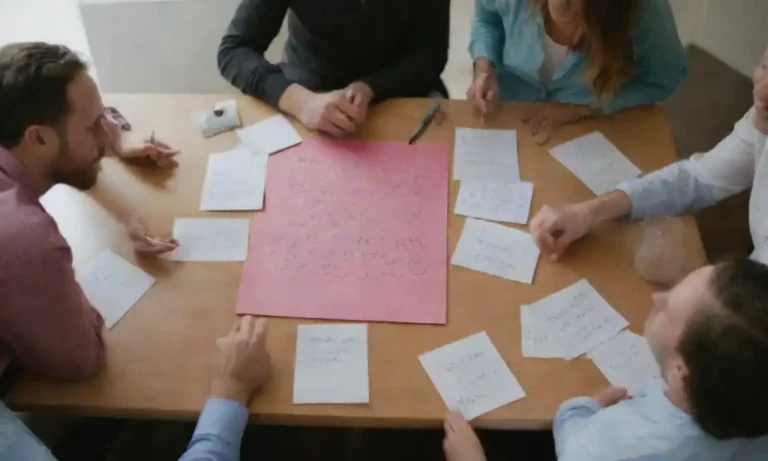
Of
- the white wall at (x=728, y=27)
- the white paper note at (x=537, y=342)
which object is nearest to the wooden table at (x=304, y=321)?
the white paper note at (x=537, y=342)

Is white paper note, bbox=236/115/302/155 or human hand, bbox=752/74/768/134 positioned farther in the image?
white paper note, bbox=236/115/302/155

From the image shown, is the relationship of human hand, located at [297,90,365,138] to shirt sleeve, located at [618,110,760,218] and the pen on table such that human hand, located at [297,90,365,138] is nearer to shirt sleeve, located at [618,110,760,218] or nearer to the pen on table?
the pen on table

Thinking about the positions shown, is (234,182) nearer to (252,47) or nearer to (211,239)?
(211,239)

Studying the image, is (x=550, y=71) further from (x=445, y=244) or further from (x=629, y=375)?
(x=629, y=375)

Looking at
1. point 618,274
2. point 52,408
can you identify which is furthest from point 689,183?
point 52,408

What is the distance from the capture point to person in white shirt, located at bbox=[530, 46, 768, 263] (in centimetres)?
128

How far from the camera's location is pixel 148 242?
4.24 feet

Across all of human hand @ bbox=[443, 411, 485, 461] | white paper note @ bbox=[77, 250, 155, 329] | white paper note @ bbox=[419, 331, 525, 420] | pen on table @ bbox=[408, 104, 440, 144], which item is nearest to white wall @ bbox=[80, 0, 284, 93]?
pen on table @ bbox=[408, 104, 440, 144]

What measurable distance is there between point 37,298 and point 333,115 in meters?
0.69

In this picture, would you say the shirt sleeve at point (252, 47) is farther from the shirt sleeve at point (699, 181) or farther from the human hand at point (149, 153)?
the shirt sleeve at point (699, 181)

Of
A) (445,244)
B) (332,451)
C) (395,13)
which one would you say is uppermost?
(395,13)

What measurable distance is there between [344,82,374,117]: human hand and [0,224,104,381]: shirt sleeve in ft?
2.24

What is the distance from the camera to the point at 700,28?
2.82 meters

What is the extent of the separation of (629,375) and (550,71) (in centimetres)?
82
